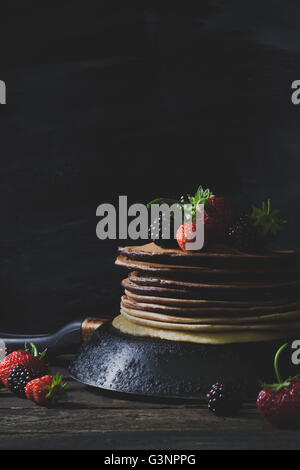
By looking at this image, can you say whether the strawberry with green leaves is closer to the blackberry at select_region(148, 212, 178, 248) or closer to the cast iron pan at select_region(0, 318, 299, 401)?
the blackberry at select_region(148, 212, 178, 248)

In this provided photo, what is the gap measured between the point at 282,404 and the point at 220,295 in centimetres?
33

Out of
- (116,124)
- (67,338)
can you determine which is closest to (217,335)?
(67,338)

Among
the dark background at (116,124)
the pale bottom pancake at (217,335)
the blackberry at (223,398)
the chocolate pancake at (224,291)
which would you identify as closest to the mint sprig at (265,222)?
the chocolate pancake at (224,291)

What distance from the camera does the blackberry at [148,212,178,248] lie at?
1770 millimetres

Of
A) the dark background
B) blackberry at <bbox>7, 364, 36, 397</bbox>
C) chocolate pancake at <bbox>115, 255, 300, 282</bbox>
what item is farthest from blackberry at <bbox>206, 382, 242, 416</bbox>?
the dark background

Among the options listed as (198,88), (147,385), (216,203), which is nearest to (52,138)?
(198,88)

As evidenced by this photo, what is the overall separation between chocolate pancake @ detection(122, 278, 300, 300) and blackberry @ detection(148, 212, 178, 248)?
0.36 ft

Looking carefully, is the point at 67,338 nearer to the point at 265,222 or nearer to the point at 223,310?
the point at 223,310

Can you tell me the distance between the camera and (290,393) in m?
1.46

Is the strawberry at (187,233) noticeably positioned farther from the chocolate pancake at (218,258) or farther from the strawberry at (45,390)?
the strawberry at (45,390)

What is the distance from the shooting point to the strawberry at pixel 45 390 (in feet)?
5.41

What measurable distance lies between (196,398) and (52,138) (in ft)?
4.20

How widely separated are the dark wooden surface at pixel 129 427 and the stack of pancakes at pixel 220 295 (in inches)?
7.0

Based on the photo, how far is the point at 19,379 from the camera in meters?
1.75
